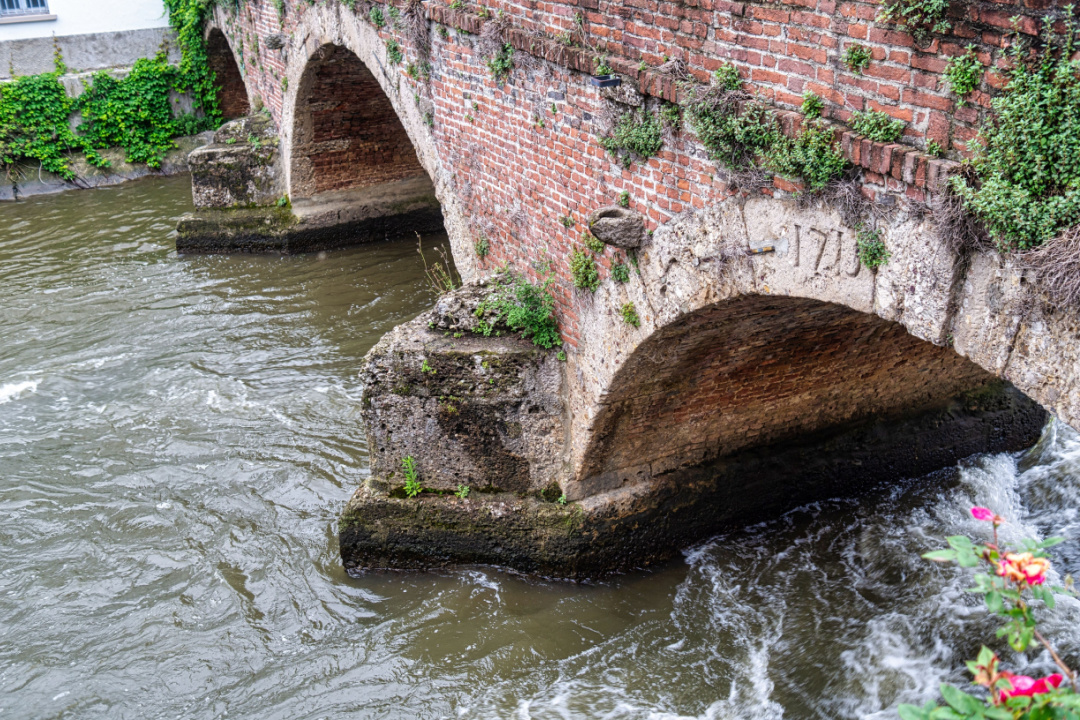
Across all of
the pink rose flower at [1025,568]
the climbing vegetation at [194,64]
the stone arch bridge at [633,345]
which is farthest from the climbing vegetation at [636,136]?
the climbing vegetation at [194,64]

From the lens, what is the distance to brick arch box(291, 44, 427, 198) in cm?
1014

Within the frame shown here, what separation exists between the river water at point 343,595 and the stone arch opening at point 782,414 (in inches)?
9.8

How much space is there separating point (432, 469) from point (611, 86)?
9.12ft

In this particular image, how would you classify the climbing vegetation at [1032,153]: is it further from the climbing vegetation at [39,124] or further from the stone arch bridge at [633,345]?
the climbing vegetation at [39,124]

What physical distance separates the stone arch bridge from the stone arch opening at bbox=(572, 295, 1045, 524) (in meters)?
0.02

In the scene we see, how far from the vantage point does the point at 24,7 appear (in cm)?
1398

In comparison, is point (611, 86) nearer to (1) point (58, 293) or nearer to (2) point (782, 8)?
(2) point (782, 8)

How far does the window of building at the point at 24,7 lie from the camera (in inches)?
546

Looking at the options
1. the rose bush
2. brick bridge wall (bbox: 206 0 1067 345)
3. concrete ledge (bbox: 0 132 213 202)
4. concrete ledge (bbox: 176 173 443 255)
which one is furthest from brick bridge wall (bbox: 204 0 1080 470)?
concrete ledge (bbox: 0 132 213 202)

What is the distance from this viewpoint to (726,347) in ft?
16.8

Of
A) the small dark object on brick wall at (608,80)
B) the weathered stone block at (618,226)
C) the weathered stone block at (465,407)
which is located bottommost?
the weathered stone block at (465,407)

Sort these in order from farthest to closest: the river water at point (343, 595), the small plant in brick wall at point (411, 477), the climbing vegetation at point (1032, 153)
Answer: the small plant in brick wall at point (411, 477)
the river water at point (343, 595)
the climbing vegetation at point (1032, 153)

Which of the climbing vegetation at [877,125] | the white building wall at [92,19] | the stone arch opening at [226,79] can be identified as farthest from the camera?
the stone arch opening at [226,79]

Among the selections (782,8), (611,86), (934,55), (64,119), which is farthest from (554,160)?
(64,119)
